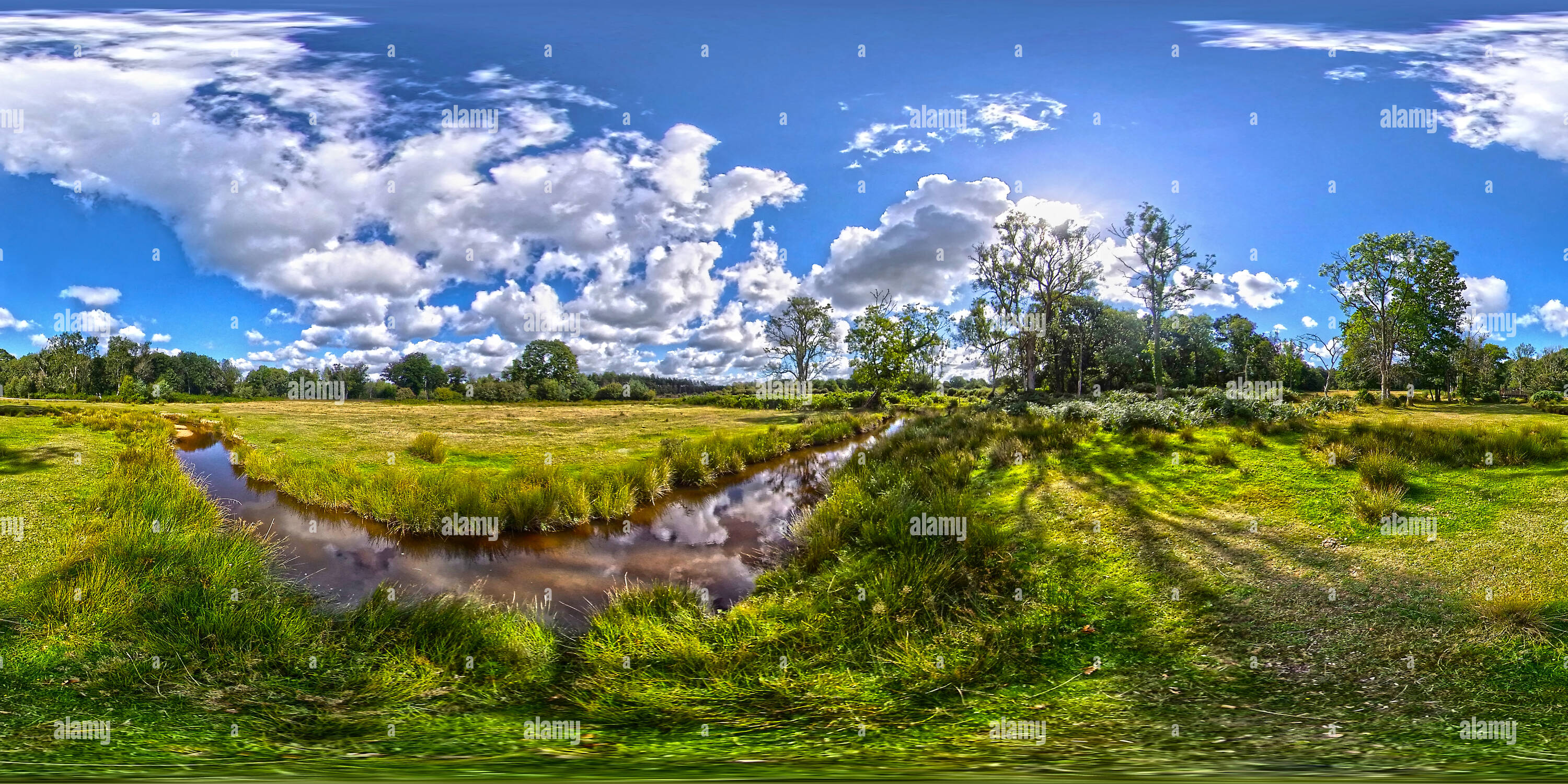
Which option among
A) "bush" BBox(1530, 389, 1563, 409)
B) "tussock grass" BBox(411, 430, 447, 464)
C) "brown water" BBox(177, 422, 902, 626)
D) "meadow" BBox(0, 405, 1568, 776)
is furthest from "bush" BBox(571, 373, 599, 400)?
"bush" BBox(1530, 389, 1563, 409)

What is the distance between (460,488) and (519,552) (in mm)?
1406

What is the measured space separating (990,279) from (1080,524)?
857 inches

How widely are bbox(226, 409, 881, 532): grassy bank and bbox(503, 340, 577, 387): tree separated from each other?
3.67 meters

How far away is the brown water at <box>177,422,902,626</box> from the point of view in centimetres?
513

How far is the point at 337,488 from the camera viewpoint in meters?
6.98

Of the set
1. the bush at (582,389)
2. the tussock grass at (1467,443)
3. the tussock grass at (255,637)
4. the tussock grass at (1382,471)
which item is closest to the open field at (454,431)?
the bush at (582,389)

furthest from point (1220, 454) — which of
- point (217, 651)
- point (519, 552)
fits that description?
point (217, 651)

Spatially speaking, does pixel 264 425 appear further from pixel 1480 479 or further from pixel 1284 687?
pixel 1480 479

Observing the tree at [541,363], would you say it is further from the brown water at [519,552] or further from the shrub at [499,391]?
the brown water at [519,552]

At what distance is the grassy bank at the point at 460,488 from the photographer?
6664mm

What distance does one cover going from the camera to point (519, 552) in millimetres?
6246

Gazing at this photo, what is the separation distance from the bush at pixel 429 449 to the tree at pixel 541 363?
10.4 feet

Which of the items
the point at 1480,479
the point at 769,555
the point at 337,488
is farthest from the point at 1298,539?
the point at 337,488

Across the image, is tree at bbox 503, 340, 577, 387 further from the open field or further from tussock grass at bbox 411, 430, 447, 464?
tussock grass at bbox 411, 430, 447, 464
